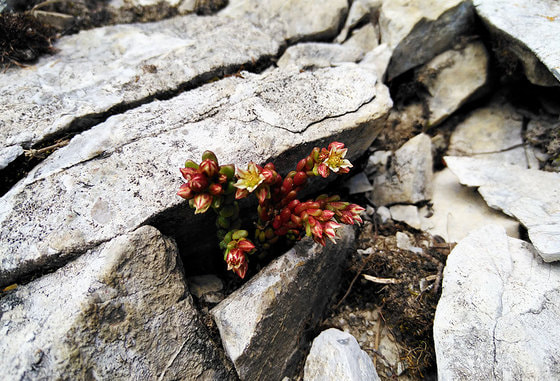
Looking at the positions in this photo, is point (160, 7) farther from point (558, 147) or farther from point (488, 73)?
point (558, 147)

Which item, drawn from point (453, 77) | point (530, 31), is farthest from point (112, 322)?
point (530, 31)

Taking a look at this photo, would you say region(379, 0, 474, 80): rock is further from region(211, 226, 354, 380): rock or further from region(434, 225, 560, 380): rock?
region(211, 226, 354, 380): rock

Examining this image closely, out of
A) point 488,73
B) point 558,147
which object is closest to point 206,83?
point 488,73

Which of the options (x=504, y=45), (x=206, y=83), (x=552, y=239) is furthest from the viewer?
(x=504, y=45)

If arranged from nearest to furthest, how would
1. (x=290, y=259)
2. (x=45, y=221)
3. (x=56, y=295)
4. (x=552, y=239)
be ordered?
(x=56, y=295) → (x=45, y=221) → (x=552, y=239) → (x=290, y=259)

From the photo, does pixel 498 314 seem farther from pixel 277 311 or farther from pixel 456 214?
pixel 277 311

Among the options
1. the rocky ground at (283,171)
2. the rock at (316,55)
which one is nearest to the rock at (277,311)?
the rocky ground at (283,171)
